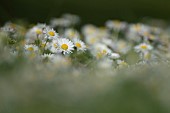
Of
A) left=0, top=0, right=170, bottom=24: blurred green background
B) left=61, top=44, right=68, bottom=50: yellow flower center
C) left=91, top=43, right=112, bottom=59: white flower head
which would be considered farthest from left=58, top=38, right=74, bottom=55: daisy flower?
left=0, top=0, right=170, bottom=24: blurred green background

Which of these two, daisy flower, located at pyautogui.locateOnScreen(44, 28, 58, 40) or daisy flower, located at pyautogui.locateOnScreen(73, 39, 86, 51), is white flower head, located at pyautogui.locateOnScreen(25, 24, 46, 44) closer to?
daisy flower, located at pyautogui.locateOnScreen(44, 28, 58, 40)

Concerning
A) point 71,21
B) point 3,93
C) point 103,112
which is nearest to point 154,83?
point 103,112

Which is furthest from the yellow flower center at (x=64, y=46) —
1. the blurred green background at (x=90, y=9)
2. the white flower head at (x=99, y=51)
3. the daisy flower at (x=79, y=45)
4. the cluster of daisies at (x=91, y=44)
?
the blurred green background at (x=90, y=9)

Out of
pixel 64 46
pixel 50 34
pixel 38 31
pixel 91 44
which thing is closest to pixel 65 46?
pixel 64 46

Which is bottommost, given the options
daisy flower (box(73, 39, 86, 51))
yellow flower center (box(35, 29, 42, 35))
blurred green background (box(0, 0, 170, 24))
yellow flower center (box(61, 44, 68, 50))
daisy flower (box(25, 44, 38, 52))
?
Result: daisy flower (box(25, 44, 38, 52))

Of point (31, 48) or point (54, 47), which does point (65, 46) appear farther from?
point (31, 48)

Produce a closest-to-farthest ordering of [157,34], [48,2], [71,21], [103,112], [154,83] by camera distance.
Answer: [103,112] → [154,83] → [157,34] → [71,21] → [48,2]

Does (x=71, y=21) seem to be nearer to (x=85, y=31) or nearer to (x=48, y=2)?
(x=85, y=31)
